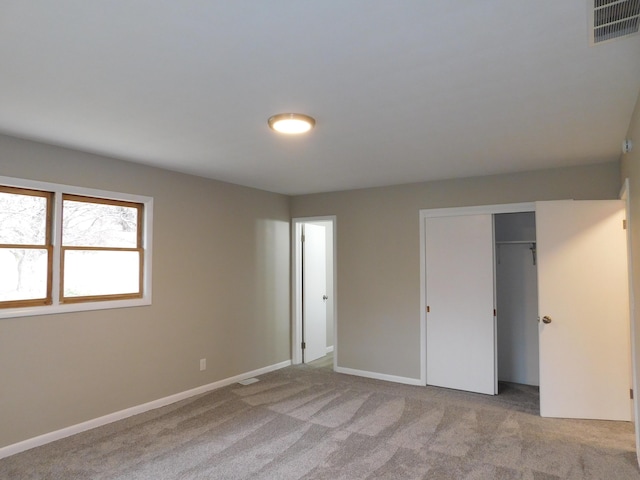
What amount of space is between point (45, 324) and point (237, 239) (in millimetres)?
2274

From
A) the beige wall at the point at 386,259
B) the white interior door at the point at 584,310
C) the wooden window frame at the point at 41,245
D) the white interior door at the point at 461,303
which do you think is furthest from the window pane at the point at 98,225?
the white interior door at the point at 584,310

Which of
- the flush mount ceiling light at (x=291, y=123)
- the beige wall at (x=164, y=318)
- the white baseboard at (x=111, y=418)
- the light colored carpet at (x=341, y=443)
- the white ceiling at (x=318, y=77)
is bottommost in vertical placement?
the light colored carpet at (x=341, y=443)

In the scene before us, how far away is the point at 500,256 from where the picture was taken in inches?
204

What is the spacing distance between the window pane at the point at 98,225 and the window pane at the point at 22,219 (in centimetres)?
17

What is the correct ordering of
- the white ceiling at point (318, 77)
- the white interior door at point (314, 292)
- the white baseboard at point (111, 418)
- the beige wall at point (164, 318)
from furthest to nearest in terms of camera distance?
the white interior door at point (314, 292) < the beige wall at point (164, 318) < the white baseboard at point (111, 418) < the white ceiling at point (318, 77)

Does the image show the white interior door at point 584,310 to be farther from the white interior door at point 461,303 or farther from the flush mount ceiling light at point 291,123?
the flush mount ceiling light at point 291,123

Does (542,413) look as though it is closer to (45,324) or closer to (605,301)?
(605,301)

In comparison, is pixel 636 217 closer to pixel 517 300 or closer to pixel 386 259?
pixel 517 300

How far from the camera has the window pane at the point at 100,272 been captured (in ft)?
11.8

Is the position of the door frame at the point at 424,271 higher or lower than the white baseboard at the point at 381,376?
higher

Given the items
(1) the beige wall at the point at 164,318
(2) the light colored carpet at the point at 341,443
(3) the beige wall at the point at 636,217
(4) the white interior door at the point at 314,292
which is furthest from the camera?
(4) the white interior door at the point at 314,292

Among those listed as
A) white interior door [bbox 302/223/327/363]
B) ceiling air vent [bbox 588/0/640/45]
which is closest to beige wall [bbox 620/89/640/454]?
ceiling air vent [bbox 588/0/640/45]

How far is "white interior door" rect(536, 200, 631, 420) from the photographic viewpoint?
3.65m

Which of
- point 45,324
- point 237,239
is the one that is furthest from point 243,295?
point 45,324
